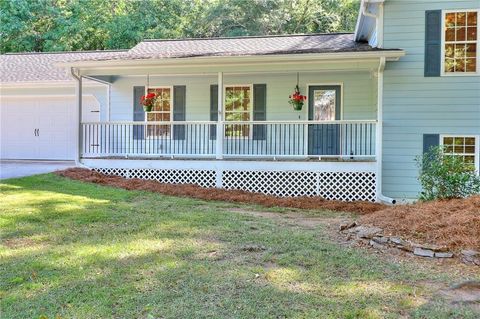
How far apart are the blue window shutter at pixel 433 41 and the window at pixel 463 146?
152 cm

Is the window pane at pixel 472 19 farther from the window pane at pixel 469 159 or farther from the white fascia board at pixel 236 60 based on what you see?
the window pane at pixel 469 159

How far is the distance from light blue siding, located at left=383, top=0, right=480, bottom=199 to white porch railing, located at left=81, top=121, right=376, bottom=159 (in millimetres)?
929

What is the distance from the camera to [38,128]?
14836mm

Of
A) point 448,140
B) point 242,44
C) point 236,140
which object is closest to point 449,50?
point 448,140

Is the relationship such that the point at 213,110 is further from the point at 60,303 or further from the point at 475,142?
the point at 60,303

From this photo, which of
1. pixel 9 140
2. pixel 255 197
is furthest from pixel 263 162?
pixel 9 140

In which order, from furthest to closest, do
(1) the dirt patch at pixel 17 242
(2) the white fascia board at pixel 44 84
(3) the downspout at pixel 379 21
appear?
(2) the white fascia board at pixel 44 84, (3) the downspout at pixel 379 21, (1) the dirt patch at pixel 17 242

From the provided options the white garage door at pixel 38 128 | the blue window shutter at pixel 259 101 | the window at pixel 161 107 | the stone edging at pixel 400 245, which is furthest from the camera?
the white garage door at pixel 38 128

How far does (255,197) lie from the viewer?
944 cm

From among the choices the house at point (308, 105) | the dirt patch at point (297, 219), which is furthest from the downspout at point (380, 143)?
the dirt patch at point (297, 219)

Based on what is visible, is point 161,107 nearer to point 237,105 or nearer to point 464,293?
point 237,105

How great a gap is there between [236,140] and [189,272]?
7.98 meters

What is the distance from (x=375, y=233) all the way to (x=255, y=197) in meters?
4.17

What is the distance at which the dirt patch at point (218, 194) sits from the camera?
28.9 feet
